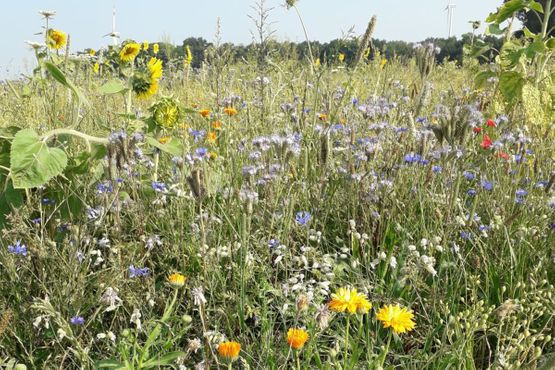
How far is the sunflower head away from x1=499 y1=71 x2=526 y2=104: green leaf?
5.81ft

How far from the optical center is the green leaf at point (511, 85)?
2.78 metres

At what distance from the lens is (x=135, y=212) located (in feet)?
6.68

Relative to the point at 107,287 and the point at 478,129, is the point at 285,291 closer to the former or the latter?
the point at 107,287

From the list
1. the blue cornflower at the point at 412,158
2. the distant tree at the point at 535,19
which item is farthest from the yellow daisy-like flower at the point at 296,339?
the distant tree at the point at 535,19

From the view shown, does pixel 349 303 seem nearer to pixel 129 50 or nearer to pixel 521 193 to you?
pixel 521 193

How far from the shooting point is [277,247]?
1812 mm

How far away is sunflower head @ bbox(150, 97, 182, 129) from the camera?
7.30ft

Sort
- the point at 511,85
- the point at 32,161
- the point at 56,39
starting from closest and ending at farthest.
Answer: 1. the point at 32,161
2. the point at 511,85
3. the point at 56,39

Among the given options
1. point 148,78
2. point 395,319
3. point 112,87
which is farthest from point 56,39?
point 395,319

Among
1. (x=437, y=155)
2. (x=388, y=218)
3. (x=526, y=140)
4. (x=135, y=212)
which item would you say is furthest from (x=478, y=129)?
(x=135, y=212)

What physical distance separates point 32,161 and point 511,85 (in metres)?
2.42

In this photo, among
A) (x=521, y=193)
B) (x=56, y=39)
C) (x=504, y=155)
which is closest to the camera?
(x=521, y=193)

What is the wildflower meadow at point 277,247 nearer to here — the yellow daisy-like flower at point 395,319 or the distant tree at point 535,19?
the yellow daisy-like flower at point 395,319

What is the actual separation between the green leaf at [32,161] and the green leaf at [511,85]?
2.28 metres
